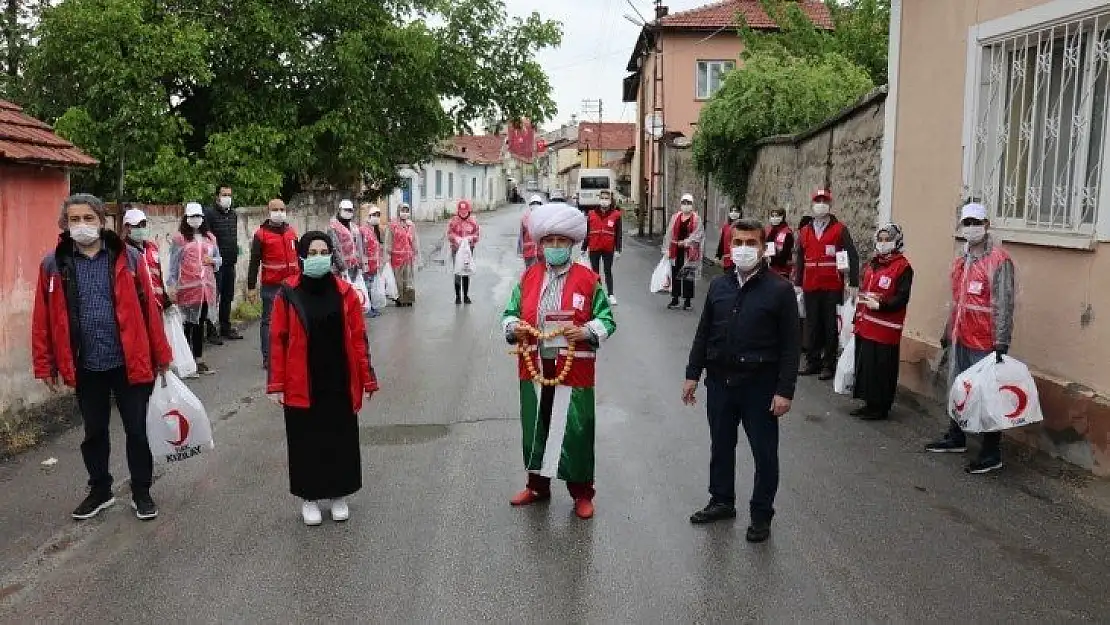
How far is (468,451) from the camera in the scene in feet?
23.6

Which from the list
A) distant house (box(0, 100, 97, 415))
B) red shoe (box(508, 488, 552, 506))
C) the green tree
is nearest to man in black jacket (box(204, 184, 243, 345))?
distant house (box(0, 100, 97, 415))

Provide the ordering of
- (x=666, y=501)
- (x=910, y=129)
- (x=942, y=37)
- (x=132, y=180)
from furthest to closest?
1. (x=132, y=180)
2. (x=910, y=129)
3. (x=942, y=37)
4. (x=666, y=501)

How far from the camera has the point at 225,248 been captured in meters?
12.6

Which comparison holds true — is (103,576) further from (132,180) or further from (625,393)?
(132,180)

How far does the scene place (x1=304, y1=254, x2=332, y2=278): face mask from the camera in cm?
550

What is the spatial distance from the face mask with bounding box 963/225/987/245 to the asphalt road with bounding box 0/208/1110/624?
5.19 ft

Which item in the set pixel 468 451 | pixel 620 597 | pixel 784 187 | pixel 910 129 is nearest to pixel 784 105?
pixel 784 187

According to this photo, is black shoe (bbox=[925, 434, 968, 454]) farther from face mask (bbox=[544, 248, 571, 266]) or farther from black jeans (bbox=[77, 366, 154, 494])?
black jeans (bbox=[77, 366, 154, 494])

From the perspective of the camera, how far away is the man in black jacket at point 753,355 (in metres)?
5.32

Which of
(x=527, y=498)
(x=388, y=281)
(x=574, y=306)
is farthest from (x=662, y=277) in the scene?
(x=574, y=306)

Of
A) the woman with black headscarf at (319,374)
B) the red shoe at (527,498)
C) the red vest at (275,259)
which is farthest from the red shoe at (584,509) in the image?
the red vest at (275,259)

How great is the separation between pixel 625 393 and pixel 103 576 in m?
5.20

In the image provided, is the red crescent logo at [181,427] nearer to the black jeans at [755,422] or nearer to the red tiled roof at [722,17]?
the black jeans at [755,422]

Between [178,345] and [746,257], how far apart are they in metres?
4.65
